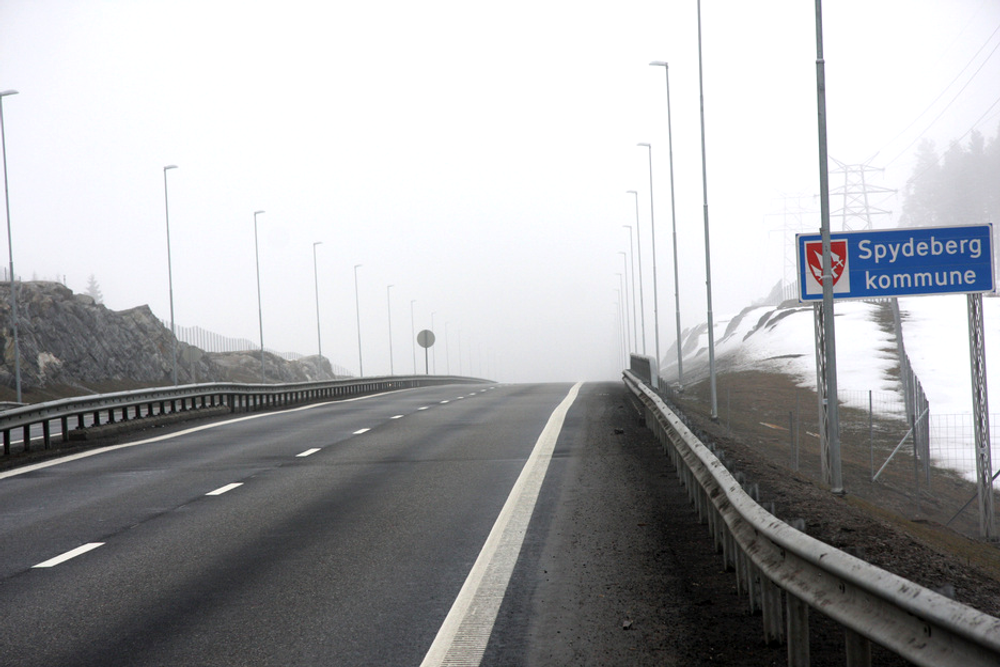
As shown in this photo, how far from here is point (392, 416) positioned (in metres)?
27.0

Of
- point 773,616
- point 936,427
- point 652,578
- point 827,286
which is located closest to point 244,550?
point 652,578

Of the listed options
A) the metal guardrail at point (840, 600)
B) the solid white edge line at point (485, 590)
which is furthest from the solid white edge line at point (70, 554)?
the metal guardrail at point (840, 600)

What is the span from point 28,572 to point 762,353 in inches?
→ 1928

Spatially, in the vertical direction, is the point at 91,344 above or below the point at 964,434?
above

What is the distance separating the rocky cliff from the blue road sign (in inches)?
1404

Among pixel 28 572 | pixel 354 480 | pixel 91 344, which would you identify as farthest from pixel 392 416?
pixel 91 344

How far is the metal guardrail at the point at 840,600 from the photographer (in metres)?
3.41

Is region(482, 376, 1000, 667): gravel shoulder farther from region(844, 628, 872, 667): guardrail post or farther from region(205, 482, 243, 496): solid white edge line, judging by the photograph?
region(205, 482, 243, 496): solid white edge line

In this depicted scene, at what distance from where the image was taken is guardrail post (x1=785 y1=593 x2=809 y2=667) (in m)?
5.07

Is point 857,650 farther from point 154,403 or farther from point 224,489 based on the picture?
point 154,403

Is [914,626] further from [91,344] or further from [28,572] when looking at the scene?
[91,344]

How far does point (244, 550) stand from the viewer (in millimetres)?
9039

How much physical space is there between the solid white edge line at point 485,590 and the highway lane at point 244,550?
4.4 inches

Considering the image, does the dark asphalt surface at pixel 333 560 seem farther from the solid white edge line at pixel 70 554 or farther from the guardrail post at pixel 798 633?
the guardrail post at pixel 798 633
